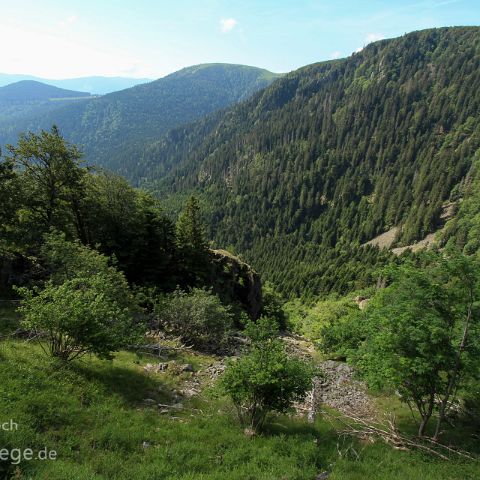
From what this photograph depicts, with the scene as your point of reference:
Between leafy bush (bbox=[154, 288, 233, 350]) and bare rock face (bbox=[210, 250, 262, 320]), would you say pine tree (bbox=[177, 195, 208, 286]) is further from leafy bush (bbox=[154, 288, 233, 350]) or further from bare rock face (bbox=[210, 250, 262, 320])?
leafy bush (bbox=[154, 288, 233, 350])

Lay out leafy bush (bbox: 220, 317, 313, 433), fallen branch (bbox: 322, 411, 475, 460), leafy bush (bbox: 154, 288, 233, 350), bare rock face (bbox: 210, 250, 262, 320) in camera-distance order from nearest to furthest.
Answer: leafy bush (bbox: 220, 317, 313, 433) < fallen branch (bbox: 322, 411, 475, 460) < leafy bush (bbox: 154, 288, 233, 350) < bare rock face (bbox: 210, 250, 262, 320)

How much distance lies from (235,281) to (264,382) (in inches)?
1619

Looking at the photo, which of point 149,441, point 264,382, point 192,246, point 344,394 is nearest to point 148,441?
point 149,441

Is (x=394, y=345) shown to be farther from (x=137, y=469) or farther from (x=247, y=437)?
(x=137, y=469)

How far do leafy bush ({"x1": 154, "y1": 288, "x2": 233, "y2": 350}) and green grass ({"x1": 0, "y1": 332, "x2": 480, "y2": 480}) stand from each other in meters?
10.6

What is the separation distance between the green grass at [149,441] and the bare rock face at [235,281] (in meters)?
34.0

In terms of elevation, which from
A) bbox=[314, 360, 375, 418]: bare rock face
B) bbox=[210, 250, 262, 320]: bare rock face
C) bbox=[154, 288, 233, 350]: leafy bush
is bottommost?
bbox=[210, 250, 262, 320]: bare rock face

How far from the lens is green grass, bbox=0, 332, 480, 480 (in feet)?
31.3

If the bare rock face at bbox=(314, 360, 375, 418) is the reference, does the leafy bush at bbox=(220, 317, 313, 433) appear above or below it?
above

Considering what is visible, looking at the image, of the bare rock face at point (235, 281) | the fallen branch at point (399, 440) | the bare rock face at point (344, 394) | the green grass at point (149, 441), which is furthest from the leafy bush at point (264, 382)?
the bare rock face at point (235, 281)

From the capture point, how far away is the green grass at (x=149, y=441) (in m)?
9.53

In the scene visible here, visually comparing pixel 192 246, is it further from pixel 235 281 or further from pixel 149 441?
pixel 149 441

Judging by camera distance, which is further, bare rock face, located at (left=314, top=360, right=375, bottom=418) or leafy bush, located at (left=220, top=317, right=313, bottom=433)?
bare rock face, located at (left=314, top=360, right=375, bottom=418)

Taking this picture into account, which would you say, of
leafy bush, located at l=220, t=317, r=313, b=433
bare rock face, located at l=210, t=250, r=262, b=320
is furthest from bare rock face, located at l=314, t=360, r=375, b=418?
bare rock face, located at l=210, t=250, r=262, b=320
